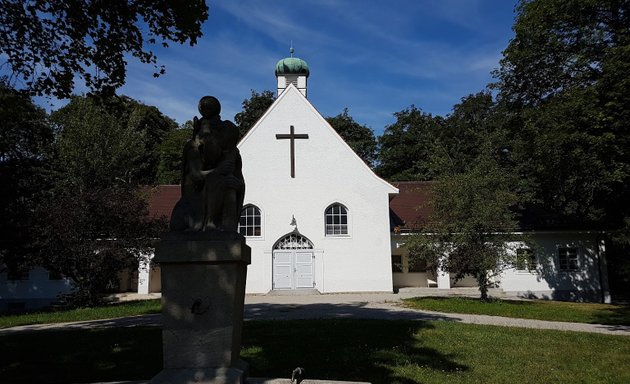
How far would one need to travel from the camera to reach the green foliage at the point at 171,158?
125 feet

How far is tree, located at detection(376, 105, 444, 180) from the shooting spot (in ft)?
139

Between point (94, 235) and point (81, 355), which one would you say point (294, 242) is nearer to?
point (94, 235)

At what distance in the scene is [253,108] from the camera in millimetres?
43312

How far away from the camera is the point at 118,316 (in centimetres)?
1456

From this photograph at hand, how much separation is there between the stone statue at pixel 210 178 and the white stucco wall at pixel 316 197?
18.5 m

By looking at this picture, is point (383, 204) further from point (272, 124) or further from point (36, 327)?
point (36, 327)

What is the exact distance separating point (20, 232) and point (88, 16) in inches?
368

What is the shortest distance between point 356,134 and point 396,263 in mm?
19352

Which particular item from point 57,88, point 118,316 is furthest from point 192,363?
point 118,316

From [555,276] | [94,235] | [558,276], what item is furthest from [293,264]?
[558,276]

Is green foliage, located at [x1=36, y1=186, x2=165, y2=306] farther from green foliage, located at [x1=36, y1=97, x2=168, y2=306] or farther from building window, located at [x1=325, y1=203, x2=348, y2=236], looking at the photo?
building window, located at [x1=325, y1=203, x2=348, y2=236]

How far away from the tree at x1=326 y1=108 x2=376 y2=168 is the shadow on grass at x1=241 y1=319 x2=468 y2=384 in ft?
111

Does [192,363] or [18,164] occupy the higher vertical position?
[18,164]

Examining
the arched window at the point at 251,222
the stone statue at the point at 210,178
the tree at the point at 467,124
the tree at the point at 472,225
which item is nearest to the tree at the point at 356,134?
the tree at the point at 467,124
